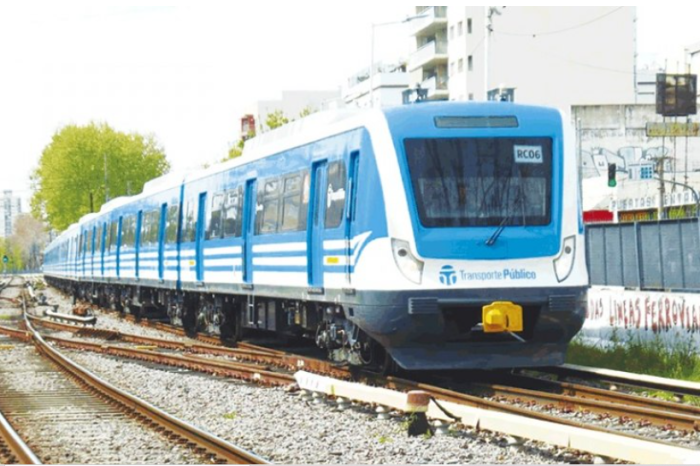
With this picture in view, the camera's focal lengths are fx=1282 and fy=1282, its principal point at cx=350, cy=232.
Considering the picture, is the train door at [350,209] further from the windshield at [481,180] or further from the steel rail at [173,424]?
the steel rail at [173,424]

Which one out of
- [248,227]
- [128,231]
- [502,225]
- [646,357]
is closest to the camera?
[502,225]

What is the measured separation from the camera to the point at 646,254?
21281 millimetres

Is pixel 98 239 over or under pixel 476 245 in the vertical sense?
over

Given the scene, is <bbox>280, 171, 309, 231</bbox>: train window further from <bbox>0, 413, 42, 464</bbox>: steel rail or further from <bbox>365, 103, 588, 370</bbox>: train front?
<bbox>0, 413, 42, 464</bbox>: steel rail

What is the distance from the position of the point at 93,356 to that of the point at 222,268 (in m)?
2.68

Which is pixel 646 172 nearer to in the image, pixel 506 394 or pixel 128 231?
pixel 128 231

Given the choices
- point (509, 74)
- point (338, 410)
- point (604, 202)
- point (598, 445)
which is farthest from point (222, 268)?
point (509, 74)

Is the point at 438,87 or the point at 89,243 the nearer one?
the point at 89,243

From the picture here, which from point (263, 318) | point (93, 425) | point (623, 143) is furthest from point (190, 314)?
point (623, 143)

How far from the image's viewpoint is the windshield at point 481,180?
44.9 feet

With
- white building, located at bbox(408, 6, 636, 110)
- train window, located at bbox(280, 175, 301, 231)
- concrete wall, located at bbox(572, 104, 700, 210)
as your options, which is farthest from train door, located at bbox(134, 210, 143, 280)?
white building, located at bbox(408, 6, 636, 110)

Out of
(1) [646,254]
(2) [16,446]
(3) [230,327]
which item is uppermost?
(1) [646,254]

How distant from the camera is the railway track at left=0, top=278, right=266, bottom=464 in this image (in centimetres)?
1036

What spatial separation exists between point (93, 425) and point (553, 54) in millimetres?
64185
